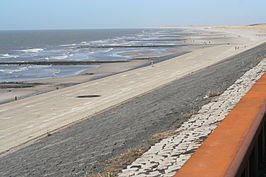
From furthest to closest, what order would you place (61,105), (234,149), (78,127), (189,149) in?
(61,105)
(78,127)
(189,149)
(234,149)

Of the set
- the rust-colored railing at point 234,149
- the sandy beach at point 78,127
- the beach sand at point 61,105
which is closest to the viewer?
the rust-colored railing at point 234,149

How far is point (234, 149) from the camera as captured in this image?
4.29 metres

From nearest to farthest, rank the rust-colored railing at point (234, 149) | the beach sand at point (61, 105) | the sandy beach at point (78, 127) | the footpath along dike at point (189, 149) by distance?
1. the rust-colored railing at point (234, 149)
2. the footpath along dike at point (189, 149)
3. the sandy beach at point (78, 127)
4. the beach sand at point (61, 105)

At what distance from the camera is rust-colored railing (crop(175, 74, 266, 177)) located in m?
3.72

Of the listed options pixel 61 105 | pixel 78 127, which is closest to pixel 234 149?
pixel 78 127

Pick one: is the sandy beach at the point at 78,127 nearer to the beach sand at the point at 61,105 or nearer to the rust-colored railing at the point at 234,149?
the beach sand at the point at 61,105

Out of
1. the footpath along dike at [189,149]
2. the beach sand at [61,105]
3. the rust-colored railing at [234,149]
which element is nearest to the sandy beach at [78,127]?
the beach sand at [61,105]

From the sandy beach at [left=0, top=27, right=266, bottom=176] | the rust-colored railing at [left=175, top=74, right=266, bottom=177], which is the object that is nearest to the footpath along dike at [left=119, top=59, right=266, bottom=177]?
the rust-colored railing at [left=175, top=74, right=266, bottom=177]

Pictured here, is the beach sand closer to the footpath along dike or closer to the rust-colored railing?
the footpath along dike

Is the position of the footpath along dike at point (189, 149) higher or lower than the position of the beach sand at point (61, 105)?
higher

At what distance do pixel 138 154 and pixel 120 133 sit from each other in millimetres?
3598

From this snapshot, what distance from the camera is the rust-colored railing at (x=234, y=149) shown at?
3.72 m

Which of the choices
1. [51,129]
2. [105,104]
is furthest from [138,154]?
[105,104]

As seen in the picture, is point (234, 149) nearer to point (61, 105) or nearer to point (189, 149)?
point (189, 149)
